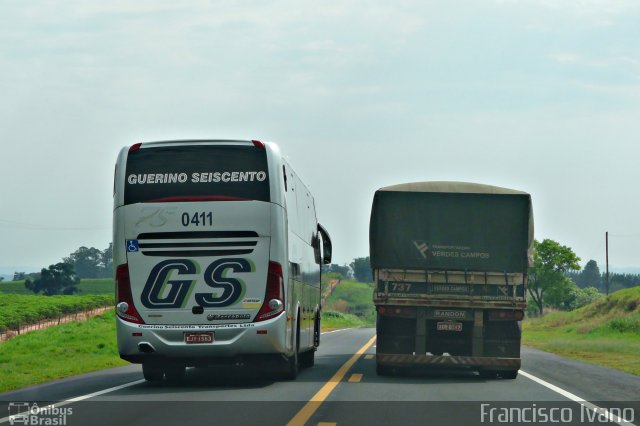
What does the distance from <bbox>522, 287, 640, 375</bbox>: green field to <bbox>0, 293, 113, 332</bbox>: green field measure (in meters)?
38.9

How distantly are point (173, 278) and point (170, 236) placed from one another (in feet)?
2.26

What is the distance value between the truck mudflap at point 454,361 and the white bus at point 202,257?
3.18 meters

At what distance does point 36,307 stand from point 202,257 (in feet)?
233

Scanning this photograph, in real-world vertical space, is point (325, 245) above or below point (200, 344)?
above

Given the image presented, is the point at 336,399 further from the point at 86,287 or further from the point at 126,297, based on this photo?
the point at 86,287

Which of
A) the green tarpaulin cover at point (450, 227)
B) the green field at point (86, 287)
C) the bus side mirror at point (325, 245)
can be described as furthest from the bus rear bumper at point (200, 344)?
the green field at point (86, 287)

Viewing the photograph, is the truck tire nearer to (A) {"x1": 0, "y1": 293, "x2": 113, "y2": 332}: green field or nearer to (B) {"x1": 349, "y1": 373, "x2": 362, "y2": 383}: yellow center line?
(B) {"x1": 349, "y1": 373, "x2": 362, "y2": 383}: yellow center line

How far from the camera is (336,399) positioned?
1428 centimetres

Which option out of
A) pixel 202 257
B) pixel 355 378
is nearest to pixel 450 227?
pixel 355 378

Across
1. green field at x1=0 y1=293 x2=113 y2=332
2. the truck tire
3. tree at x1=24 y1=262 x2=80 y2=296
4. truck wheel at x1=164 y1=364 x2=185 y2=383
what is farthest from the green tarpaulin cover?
tree at x1=24 y1=262 x2=80 y2=296

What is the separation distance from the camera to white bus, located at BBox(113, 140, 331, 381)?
16047 mm

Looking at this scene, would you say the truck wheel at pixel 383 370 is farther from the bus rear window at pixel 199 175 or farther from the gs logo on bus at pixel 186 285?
the bus rear window at pixel 199 175

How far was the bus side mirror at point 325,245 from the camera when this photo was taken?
25312 millimetres

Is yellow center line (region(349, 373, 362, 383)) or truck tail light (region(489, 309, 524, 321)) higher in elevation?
truck tail light (region(489, 309, 524, 321))
